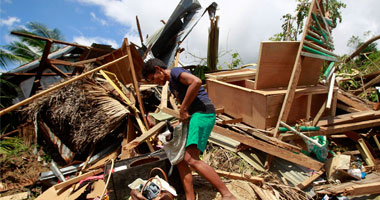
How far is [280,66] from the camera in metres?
3.21

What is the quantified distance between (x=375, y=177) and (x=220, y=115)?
2.35 meters

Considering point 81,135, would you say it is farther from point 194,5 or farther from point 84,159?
point 194,5

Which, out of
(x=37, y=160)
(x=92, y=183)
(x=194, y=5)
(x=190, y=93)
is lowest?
(x=37, y=160)

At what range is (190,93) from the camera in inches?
80.4

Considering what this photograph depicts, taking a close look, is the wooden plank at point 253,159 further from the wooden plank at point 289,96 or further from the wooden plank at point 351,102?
the wooden plank at point 351,102

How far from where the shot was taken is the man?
210cm

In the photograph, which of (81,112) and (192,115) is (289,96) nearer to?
(192,115)

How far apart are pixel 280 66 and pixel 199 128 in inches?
72.7

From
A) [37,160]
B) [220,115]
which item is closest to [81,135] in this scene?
[37,160]

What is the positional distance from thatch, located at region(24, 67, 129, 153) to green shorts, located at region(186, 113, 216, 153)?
85.0 inches

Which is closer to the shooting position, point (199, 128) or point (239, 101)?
point (199, 128)

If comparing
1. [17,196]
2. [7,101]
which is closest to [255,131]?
[17,196]

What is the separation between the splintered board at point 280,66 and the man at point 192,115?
4.27ft

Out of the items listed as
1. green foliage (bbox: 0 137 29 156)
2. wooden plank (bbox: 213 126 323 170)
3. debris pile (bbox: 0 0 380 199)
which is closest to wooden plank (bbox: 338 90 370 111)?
debris pile (bbox: 0 0 380 199)
